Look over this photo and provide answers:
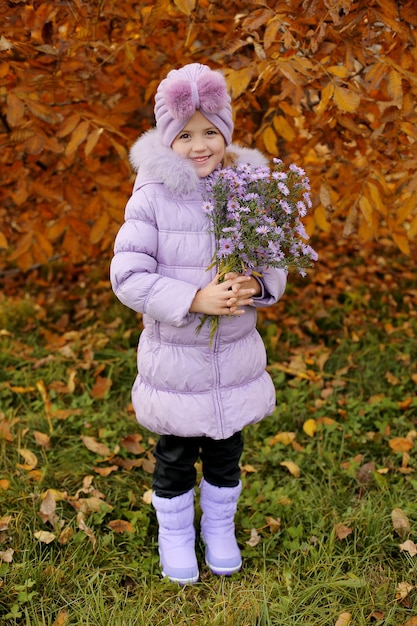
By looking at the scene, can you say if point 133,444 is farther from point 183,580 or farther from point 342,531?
point 342,531

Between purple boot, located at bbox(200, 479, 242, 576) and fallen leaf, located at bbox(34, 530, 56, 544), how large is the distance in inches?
23.2

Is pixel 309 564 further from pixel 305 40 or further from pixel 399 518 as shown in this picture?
pixel 305 40

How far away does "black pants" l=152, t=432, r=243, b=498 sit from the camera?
2.25 m

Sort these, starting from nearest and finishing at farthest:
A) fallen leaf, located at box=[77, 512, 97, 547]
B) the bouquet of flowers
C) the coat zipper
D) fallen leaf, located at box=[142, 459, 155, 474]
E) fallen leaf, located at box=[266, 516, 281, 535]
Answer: the bouquet of flowers
the coat zipper
fallen leaf, located at box=[77, 512, 97, 547]
fallen leaf, located at box=[266, 516, 281, 535]
fallen leaf, located at box=[142, 459, 155, 474]

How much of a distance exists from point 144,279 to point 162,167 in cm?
35

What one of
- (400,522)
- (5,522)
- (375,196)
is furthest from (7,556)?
(375,196)

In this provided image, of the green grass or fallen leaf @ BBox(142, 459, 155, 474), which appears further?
fallen leaf @ BBox(142, 459, 155, 474)

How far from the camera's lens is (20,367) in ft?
12.3

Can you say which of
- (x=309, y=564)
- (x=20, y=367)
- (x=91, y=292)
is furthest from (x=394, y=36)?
(x=91, y=292)

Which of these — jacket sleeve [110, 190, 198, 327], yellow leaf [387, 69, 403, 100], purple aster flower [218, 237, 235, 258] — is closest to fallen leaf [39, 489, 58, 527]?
jacket sleeve [110, 190, 198, 327]

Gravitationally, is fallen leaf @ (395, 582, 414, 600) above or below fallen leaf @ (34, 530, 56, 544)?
above

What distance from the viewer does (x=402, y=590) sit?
7.14ft

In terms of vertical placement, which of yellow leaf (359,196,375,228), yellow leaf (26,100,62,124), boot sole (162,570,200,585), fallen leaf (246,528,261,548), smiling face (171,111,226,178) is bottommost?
fallen leaf (246,528,261,548)

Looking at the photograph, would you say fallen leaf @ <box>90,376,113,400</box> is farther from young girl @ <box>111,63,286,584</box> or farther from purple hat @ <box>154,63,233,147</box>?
purple hat @ <box>154,63,233,147</box>
